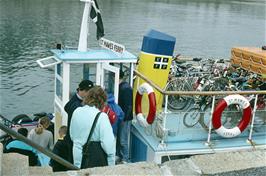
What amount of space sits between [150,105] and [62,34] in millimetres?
25109

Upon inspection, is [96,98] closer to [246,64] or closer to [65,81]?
[65,81]

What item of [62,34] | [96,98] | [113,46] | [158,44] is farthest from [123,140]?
[62,34]

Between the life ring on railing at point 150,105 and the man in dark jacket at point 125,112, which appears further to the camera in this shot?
the man in dark jacket at point 125,112

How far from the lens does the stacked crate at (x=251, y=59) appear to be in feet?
28.9

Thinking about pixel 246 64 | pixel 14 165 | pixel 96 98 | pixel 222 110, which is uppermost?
pixel 96 98

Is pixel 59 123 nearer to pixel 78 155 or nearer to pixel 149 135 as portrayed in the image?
pixel 149 135

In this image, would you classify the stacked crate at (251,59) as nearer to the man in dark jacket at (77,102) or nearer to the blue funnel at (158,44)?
the blue funnel at (158,44)

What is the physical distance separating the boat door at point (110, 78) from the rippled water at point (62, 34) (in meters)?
9.77

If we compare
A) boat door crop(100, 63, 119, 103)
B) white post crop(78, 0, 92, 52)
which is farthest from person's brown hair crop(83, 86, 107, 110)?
white post crop(78, 0, 92, 52)

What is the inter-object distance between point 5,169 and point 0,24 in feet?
98.6

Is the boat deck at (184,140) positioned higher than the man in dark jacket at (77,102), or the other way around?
the man in dark jacket at (77,102)

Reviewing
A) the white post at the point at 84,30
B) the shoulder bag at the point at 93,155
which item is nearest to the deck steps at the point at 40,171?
the shoulder bag at the point at 93,155

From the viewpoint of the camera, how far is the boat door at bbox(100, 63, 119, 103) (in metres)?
6.39

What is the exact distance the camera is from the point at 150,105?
636 centimetres
